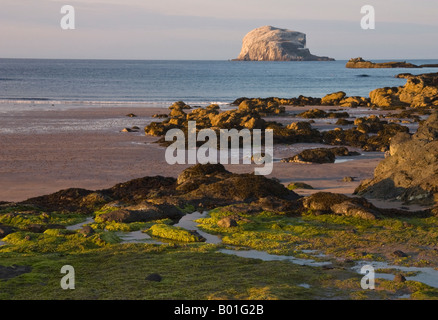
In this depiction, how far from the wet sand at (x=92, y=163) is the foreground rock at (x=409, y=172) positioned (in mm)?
1352

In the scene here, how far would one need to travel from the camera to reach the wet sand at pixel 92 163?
20234mm

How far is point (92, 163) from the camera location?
24.8 meters

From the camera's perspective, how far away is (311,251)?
1169 centimetres

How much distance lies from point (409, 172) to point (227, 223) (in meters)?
6.41

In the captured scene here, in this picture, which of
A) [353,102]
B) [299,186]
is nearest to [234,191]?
[299,186]

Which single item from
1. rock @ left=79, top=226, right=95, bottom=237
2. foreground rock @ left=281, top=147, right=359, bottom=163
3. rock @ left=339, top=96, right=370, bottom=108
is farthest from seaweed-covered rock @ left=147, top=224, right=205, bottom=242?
rock @ left=339, top=96, right=370, bottom=108

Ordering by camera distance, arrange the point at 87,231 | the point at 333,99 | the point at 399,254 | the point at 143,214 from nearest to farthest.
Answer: the point at 399,254 < the point at 87,231 < the point at 143,214 < the point at 333,99

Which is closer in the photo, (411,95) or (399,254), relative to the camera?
(399,254)

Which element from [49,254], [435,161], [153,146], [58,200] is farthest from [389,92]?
[49,254]

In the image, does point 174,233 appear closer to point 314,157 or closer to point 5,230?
point 5,230

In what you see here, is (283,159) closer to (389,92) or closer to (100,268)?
(100,268)

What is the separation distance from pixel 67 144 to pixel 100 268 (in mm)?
21263

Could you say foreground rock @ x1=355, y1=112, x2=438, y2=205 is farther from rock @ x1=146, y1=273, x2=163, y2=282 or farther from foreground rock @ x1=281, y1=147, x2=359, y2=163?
rock @ x1=146, y1=273, x2=163, y2=282

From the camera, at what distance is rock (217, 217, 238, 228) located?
13555mm
